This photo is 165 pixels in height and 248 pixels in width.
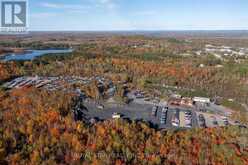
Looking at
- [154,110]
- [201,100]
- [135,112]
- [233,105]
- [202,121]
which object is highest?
[201,100]

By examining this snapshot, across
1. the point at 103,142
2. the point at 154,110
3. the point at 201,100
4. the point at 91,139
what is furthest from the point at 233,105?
the point at 91,139

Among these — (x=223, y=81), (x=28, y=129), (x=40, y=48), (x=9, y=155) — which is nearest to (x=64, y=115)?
(x=28, y=129)

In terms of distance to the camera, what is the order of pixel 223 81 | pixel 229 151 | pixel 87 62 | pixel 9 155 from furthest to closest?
pixel 87 62 → pixel 223 81 → pixel 229 151 → pixel 9 155

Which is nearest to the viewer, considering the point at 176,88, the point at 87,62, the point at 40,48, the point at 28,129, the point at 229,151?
the point at 229,151

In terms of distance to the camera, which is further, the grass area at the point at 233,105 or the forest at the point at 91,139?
the grass area at the point at 233,105

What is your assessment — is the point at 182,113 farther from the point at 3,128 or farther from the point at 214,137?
the point at 3,128

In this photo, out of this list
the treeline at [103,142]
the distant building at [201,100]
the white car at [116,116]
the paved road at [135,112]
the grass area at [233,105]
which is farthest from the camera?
the distant building at [201,100]

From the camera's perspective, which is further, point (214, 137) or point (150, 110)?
point (150, 110)

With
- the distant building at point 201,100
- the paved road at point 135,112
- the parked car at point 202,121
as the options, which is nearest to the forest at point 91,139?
the paved road at point 135,112

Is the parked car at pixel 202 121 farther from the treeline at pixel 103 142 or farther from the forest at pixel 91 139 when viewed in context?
the treeline at pixel 103 142

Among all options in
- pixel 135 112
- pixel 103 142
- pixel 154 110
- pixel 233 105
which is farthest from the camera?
pixel 233 105

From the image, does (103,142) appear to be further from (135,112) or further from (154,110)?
(154,110)
